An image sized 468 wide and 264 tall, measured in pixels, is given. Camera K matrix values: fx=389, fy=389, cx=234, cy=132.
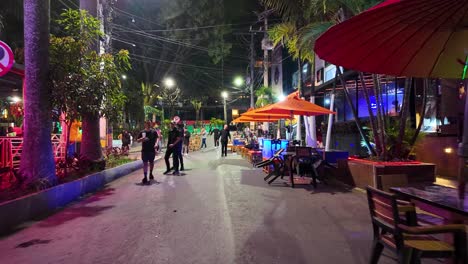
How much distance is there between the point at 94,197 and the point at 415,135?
818 cm

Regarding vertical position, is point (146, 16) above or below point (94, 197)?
above

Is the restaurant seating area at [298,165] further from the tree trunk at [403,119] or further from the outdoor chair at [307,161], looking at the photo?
the tree trunk at [403,119]

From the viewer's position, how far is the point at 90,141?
1178 centimetres

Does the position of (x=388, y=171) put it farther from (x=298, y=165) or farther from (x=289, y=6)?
(x=289, y=6)

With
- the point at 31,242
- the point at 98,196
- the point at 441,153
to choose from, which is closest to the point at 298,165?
the point at 441,153

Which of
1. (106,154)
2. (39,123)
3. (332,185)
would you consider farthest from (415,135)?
(106,154)

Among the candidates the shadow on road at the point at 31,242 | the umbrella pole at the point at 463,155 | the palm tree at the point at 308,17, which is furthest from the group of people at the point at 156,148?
the umbrella pole at the point at 463,155

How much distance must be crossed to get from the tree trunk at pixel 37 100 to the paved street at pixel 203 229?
1.11 meters

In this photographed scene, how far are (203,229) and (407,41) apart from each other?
397cm

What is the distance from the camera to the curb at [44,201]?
6.41 metres

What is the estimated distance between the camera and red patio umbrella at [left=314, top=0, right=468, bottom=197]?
10.6ft

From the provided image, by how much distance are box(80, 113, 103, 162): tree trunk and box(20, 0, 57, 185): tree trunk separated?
10.5ft

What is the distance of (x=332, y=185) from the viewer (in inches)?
421

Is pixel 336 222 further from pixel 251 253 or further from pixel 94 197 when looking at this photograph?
pixel 94 197
